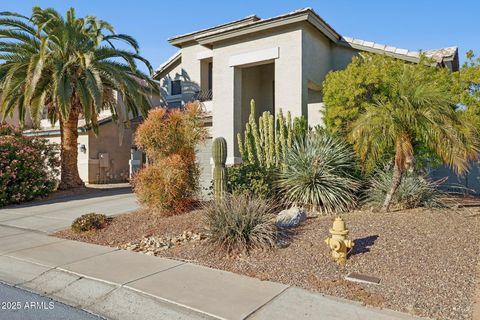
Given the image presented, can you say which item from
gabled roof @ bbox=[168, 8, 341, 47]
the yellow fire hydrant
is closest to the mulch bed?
the yellow fire hydrant

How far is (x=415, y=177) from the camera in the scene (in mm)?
9594

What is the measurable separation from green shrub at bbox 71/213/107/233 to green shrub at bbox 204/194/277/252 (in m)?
3.44

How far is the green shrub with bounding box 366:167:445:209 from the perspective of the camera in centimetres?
908

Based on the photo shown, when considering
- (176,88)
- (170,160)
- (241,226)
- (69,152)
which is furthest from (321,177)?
(69,152)

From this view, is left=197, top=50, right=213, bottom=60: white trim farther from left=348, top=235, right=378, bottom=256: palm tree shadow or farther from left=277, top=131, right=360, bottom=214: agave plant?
left=348, top=235, right=378, bottom=256: palm tree shadow

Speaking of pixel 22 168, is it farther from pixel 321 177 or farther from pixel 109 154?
pixel 321 177

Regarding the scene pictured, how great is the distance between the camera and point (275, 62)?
13016 mm

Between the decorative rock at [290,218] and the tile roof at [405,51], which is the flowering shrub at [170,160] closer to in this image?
the decorative rock at [290,218]

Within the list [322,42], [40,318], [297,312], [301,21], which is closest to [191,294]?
[297,312]

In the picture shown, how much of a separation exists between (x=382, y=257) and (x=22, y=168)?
13475 millimetres

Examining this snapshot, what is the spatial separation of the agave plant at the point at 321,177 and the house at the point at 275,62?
2.80 metres

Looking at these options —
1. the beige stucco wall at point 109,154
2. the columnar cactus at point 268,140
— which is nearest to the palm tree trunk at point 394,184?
the columnar cactus at point 268,140

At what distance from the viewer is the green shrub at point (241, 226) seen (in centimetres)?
666

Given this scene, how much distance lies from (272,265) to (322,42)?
413 inches
